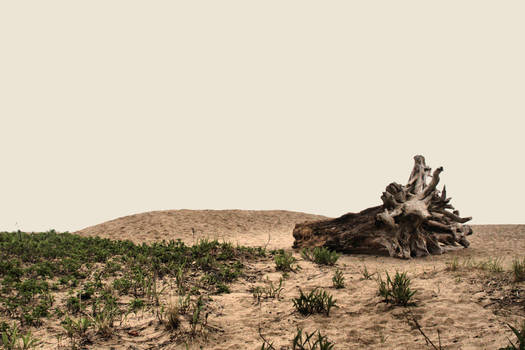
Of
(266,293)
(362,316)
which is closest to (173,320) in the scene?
(266,293)

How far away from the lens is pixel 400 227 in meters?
9.95

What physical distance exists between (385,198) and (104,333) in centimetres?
767

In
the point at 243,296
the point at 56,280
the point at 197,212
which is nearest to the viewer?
the point at 243,296

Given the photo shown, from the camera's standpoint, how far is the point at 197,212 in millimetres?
19266

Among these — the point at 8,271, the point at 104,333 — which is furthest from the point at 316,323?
the point at 8,271

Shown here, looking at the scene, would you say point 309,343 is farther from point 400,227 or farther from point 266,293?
point 400,227

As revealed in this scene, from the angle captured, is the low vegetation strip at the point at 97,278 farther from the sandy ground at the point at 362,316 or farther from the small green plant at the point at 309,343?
the small green plant at the point at 309,343

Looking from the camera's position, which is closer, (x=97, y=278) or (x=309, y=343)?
(x=309, y=343)

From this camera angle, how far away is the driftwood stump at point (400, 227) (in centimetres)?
971

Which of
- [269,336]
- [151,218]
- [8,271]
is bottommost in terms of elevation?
[269,336]

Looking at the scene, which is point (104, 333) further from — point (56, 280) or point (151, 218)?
point (151, 218)

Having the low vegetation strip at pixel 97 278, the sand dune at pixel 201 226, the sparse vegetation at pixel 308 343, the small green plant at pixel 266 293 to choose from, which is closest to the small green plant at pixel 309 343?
the sparse vegetation at pixel 308 343

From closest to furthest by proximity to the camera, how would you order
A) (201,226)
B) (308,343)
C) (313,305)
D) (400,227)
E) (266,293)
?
(308,343)
(313,305)
(266,293)
(400,227)
(201,226)

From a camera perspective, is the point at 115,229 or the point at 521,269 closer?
the point at 521,269
